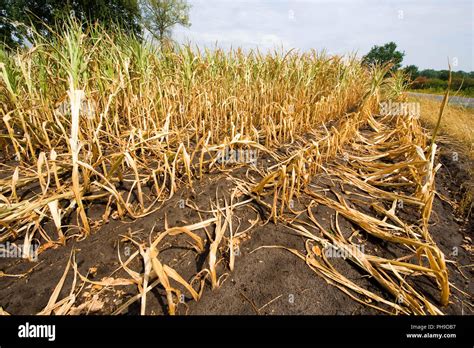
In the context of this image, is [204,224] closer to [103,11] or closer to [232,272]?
[232,272]

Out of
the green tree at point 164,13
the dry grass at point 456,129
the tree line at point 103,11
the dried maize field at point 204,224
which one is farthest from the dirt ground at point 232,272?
the green tree at point 164,13

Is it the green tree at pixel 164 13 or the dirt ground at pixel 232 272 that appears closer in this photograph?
the dirt ground at pixel 232 272

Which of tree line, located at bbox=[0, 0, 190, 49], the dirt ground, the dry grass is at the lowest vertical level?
the dirt ground

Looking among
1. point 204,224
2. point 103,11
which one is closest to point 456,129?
point 204,224

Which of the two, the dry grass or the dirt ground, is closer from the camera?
the dirt ground

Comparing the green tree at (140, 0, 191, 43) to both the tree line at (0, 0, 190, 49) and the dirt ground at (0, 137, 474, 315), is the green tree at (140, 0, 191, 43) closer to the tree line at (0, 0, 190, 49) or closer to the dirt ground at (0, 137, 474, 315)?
the tree line at (0, 0, 190, 49)

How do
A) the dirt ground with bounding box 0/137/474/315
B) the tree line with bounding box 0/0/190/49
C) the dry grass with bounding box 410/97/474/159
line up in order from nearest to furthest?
the dirt ground with bounding box 0/137/474/315 < the dry grass with bounding box 410/97/474/159 < the tree line with bounding box 0/0/190/49

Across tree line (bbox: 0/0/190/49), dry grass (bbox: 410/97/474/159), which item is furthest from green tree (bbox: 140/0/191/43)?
dry grass (bbox: 410/97/474/159)

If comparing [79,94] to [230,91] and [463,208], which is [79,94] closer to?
[230,91]

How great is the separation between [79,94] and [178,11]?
25194 millimetres

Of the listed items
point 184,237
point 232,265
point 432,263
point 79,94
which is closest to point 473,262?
point 432,263

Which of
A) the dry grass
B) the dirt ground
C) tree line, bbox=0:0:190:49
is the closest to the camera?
the dirt ground

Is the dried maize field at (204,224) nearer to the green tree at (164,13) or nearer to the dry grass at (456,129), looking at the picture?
the dry grass at (456,129)

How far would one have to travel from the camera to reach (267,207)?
1289mm
